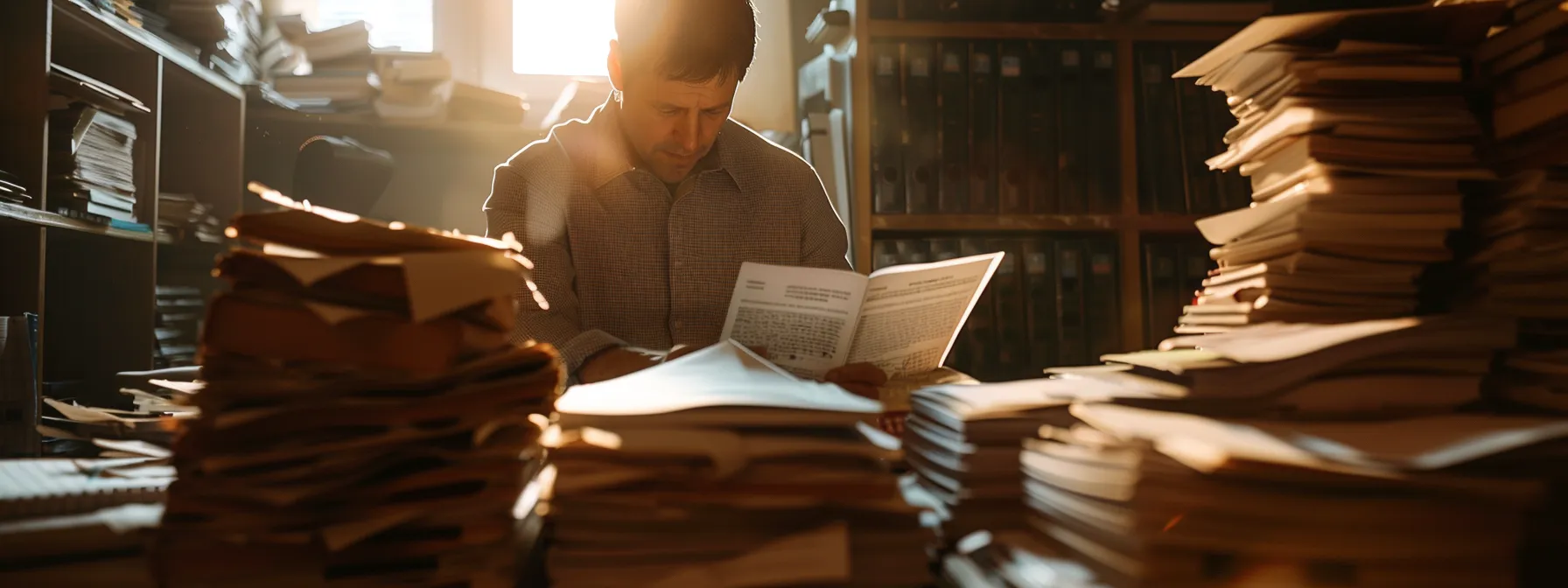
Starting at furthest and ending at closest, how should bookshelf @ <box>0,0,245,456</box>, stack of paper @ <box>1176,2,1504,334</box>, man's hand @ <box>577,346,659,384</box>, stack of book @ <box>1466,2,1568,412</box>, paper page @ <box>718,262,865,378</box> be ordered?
bookshelf @ <box>0,0,245,456</box> < man's hand @ <box>577,346,659,384</box> < paper page @ <box>718,262,865,378</box> < stack of paper @ <box>1176,2,1504,334</box> < stack of book @ <box>1466,2,1568,412</box>

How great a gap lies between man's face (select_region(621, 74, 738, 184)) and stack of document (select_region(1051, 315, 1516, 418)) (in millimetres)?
1012

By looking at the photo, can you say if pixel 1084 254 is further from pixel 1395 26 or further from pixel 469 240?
pixel 469 240

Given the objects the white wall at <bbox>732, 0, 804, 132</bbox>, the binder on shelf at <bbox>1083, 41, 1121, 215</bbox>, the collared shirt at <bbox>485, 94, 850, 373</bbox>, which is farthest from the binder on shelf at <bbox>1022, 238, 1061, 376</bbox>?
the white wall at <bbox>732, 0, 804, 132</bbox>

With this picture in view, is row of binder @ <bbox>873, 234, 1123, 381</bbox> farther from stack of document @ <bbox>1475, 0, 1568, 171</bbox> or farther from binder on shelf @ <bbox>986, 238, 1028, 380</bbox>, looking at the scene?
stack of document @ <bbox>1475, 0, 1568, 171</bbox>

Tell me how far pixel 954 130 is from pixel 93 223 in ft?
6.54

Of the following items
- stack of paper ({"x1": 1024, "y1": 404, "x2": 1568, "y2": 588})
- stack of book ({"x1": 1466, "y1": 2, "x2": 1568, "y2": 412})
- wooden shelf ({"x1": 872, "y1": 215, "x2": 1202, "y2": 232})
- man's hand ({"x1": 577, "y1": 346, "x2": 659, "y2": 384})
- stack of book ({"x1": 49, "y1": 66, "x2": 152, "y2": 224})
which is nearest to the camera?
stack of paper ({"x1": 1024, "y1": 404, "x2": 1568, "y2": 588})

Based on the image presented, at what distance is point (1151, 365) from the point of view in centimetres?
58

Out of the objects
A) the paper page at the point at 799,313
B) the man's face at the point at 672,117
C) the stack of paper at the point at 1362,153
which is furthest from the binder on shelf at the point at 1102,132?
the paper page at the point at 799,313

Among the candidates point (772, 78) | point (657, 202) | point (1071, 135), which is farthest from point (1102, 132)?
point (657, 202)

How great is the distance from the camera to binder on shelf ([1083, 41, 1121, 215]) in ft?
7.80

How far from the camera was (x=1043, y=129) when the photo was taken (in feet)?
7.77

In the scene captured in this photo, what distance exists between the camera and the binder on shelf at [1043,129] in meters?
2.37

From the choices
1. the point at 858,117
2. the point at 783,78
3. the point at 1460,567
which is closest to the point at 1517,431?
the point at 1460,567

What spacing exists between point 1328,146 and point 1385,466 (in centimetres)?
68
